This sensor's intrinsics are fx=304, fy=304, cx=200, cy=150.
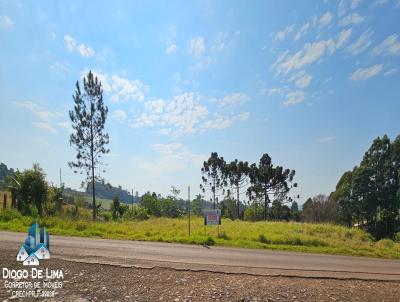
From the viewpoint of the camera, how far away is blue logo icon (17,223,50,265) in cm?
930

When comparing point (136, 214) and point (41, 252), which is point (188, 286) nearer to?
point (41, 252)

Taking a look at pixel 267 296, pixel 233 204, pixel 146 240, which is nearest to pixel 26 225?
pixel 146 240

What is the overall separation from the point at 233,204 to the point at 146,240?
6877 cm

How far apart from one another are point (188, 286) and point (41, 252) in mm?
5475

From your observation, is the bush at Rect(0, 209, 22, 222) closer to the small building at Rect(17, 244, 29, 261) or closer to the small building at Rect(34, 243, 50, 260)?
the small building at Rect(34, 243, 50, 260)

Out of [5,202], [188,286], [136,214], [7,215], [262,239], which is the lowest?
[136,214]

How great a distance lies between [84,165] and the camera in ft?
107

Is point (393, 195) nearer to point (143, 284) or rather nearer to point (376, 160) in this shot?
point (376, 160)

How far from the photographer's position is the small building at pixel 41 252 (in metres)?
9.73

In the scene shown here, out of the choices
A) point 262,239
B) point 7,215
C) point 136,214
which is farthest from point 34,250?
point 136,214

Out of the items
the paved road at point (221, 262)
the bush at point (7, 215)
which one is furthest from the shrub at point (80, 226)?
the bush at point (7, 215)

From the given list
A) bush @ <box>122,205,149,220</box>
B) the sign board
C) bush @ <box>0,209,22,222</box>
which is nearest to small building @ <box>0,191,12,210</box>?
bush @ <box>0,209,22,222</box>

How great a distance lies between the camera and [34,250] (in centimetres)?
1009

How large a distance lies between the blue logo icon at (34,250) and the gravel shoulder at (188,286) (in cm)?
37
